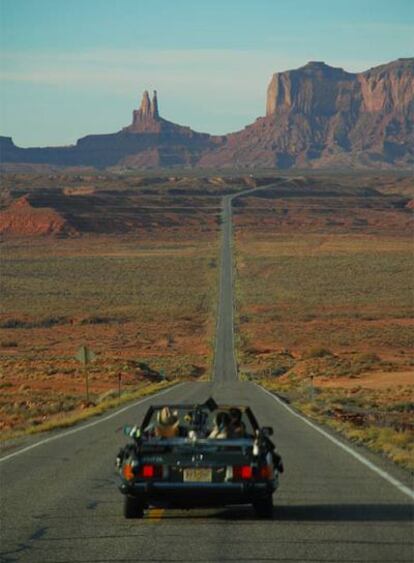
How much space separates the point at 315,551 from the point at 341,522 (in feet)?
5.22

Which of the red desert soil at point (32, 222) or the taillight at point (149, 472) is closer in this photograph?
the taillight at point (149, 472)

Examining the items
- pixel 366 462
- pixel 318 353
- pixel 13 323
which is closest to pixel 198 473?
pixel 366 462

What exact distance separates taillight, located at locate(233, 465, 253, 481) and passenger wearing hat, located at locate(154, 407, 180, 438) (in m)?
1.01

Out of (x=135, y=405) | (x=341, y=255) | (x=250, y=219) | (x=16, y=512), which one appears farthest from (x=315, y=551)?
(x=250, y=219)

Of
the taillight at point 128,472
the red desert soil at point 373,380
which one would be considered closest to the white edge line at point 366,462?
the taillight at point 128,472

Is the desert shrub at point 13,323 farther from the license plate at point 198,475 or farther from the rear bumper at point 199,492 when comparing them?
the license plate at point 198,475

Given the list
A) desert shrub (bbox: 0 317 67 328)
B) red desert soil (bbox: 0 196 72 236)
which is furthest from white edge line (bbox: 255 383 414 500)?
red desert soil (bbox: 0 196 72 236)

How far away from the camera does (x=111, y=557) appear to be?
10.1 metres

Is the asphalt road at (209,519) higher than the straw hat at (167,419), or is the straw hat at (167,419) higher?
the straw hat at (167,419)

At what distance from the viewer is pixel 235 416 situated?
12.4 meters

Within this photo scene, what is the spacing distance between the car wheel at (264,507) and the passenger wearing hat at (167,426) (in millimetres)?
1166

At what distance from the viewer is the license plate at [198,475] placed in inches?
453

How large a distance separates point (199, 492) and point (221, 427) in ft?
2.99

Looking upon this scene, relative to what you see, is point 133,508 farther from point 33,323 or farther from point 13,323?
point 13,323
